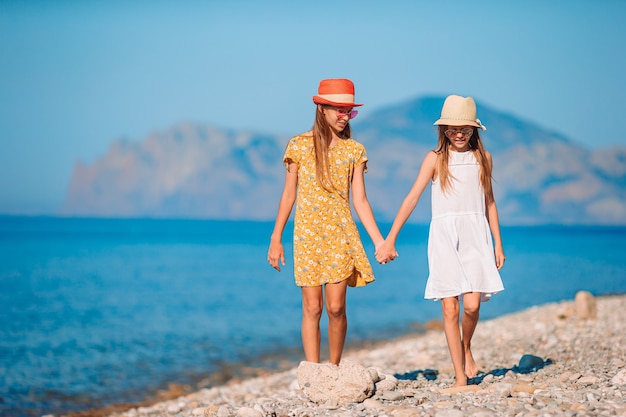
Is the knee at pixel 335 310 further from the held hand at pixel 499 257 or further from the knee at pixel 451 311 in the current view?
the held hand at pixel 499 257

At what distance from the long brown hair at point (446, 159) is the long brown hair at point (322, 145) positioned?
780 mm

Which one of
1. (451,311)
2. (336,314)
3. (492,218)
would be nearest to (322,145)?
(336,314)

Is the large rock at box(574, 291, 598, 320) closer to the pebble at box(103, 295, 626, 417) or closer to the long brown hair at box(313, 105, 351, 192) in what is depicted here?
the pebble at box(103, 295, 626, 417)

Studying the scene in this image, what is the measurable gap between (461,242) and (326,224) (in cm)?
106

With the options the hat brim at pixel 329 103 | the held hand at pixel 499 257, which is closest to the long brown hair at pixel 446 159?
the held hand at pixel 499 257

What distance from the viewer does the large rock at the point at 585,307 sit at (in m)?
12.1

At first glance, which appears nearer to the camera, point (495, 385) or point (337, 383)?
point (337, 383)

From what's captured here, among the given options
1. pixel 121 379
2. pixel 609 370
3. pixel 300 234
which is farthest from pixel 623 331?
pixel 121 379

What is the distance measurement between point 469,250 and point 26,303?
84.9 ft

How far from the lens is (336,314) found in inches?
248

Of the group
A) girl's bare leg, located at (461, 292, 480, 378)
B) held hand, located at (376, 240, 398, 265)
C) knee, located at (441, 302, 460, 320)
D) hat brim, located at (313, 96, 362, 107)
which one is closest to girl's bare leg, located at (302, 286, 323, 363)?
held hand, located at (376, 240, 398, 265)

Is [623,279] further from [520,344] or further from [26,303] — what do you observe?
[520,344]

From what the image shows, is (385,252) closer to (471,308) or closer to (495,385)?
(471,308)

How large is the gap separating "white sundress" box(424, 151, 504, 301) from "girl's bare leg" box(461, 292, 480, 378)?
67 mm
